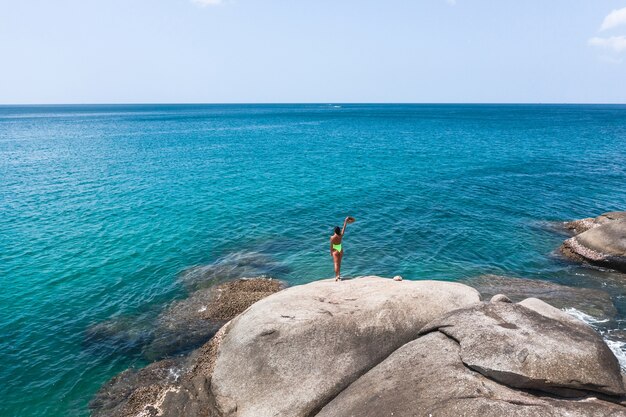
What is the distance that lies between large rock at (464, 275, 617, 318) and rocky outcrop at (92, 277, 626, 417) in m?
9.89

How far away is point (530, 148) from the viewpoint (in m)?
87.4

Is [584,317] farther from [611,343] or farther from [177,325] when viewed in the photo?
[177,325]

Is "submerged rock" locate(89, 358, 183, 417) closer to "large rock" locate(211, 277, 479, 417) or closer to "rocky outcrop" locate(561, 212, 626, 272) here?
"large rock" locate(211, 277, 479, 417)

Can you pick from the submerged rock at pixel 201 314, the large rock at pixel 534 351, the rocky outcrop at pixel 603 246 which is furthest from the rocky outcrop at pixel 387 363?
the rocky outcrop at pixel 603 246

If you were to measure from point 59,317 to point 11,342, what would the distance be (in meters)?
2.55

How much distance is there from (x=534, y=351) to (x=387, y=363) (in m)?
4.56

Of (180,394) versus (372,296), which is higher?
(372,296)

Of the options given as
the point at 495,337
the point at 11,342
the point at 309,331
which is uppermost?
the point at 495,337

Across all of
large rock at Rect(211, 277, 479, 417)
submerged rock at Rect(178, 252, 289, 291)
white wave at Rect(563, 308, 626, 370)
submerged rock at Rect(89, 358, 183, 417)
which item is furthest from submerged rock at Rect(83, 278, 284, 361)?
white wave at Rect(563, 308, 626, 370)

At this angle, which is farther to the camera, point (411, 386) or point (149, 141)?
point (149, 141)

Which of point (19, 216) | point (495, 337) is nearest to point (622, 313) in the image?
point (495, 337)

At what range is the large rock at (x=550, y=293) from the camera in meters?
22.9

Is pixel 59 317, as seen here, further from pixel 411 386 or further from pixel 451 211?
pixel 451 211

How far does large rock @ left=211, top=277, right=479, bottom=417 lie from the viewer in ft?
44.5
